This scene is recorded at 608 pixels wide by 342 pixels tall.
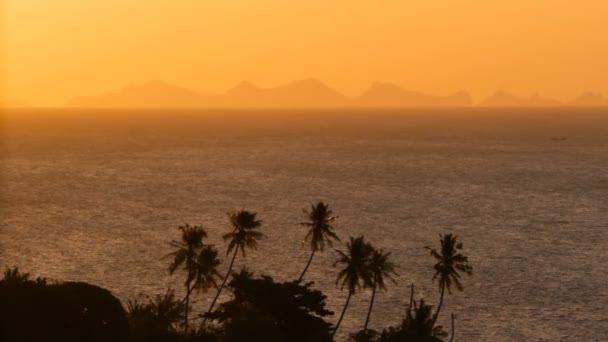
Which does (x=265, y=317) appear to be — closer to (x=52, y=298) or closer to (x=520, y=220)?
(x=52, y=298)

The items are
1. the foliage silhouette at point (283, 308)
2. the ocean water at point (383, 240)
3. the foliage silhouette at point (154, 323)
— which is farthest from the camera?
the ocean water at point (383, 240)

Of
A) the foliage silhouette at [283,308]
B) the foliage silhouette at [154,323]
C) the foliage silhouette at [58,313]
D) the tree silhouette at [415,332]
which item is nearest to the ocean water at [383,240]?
the foliage silhouette at [283,308]

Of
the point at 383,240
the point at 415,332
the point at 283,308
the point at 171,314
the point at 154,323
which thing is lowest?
the point at 383,240

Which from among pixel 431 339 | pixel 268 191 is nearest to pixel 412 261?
pixel 431 339

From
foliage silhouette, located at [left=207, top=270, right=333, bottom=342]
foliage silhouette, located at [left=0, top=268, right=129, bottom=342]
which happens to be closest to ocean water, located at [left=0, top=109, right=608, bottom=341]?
foliage silhouette, located at [left=207, top=270, right=333, bottom=342]

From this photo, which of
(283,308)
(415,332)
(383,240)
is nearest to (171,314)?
(283,308)

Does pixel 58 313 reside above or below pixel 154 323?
above

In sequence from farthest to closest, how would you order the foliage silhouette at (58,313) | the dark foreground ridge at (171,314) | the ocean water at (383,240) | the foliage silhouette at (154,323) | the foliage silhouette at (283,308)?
the ocean water at (383,240)
the foliage silhouette at (283,308)
the foliage silhouette at (154,323)
the dark foreground ridge at (171,314)
the foliage silhouette at (58,313)

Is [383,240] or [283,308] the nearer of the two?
[283,308]

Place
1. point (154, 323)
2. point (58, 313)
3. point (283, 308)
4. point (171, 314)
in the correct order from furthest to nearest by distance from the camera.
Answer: point (171, 314), point (283, 308), point (154, 323), point (58, 313)

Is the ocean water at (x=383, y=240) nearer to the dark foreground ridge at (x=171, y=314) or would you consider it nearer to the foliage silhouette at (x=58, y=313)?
the dark foreground ridge at (x=171, y=314)

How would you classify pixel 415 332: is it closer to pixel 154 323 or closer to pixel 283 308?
pixel 283 308

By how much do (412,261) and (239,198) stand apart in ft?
232

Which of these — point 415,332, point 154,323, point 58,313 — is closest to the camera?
point 58,313
